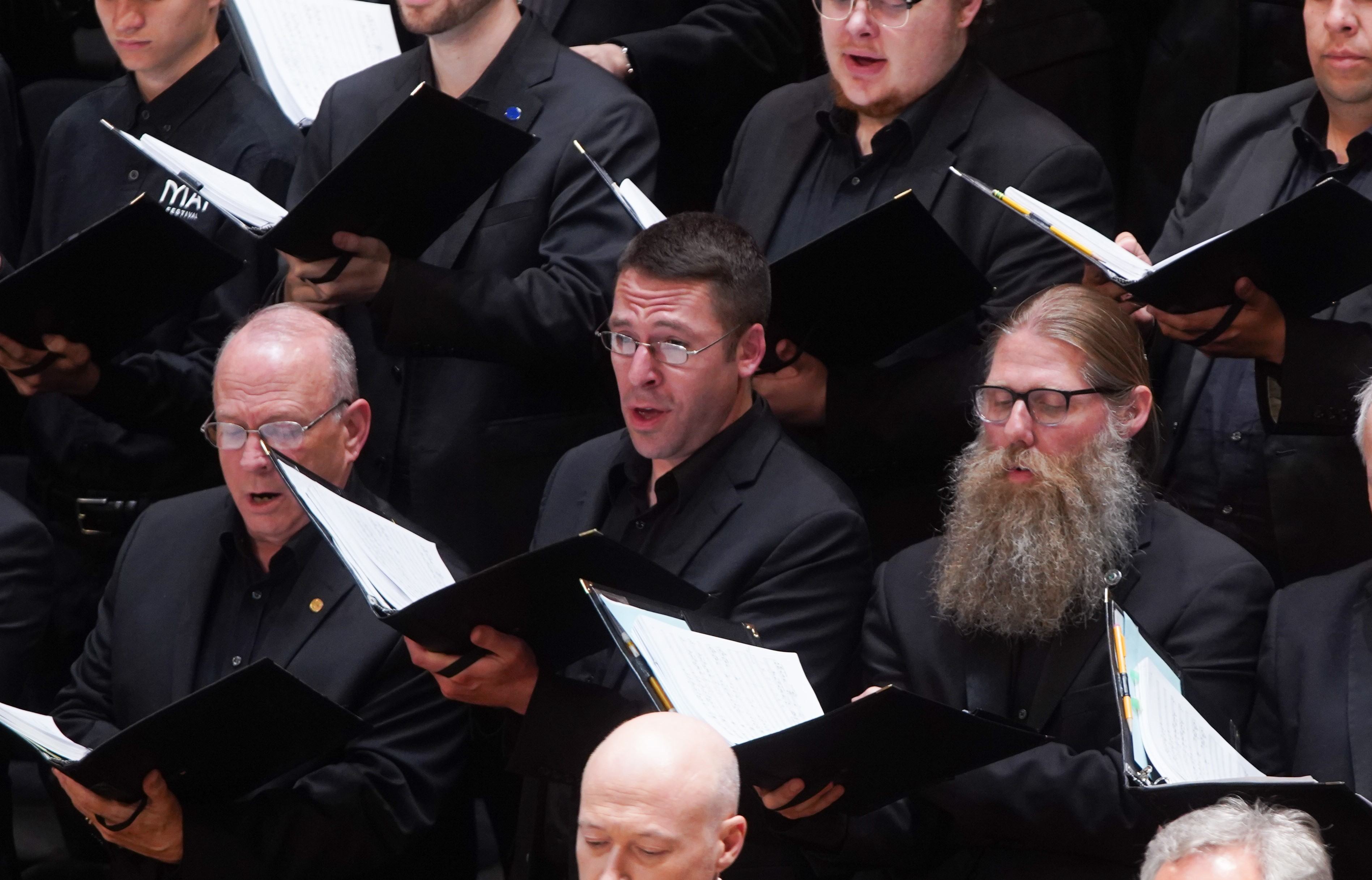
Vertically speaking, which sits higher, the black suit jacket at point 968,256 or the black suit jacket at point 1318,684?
the black suit jacket at point 968,256

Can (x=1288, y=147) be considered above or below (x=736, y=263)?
above

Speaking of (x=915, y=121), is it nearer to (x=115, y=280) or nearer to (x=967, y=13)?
(x=967, y=13)

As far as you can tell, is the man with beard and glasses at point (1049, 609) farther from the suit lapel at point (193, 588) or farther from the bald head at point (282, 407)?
the suit lapel at point (193, 588)

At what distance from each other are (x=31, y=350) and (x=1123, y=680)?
2.24 metres

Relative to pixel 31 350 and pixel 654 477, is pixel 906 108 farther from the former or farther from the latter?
pixel 31 350

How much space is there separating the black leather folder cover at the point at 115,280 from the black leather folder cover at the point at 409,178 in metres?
0.32

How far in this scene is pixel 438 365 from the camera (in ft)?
12.9

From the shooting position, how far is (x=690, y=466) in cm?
357

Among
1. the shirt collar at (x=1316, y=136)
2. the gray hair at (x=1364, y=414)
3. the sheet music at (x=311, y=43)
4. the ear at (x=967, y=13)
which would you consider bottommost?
the gray hair at (x=1364, y=414)

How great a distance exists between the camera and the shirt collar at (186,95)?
173 inches

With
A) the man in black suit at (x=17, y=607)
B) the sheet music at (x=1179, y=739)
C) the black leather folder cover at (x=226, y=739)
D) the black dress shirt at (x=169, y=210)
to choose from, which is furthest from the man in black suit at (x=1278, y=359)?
the man in black suit at (x=17, y=607)

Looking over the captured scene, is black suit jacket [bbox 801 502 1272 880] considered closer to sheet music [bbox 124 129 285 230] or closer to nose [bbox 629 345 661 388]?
nose [bbox 629 345 661 388]

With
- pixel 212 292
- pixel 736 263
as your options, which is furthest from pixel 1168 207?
pixel 212 292

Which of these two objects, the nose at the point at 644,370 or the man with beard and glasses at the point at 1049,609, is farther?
the nose at the point at 644,370
